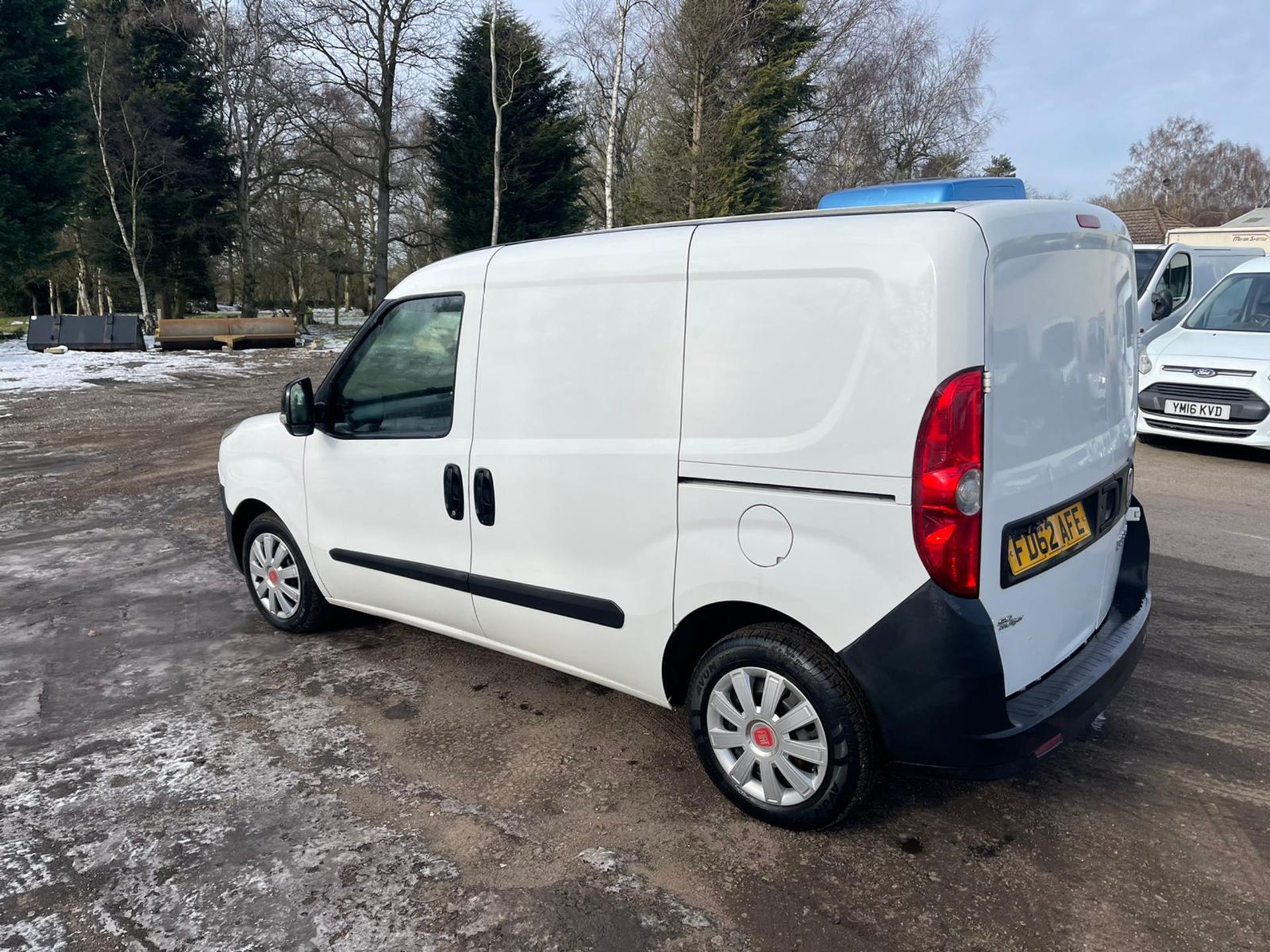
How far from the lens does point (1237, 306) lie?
976 cm

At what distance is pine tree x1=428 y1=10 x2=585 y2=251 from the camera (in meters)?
32.0

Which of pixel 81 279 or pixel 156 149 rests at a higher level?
pixel 156 149

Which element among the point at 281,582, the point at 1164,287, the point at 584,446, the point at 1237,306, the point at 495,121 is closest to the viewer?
the point at 584,446

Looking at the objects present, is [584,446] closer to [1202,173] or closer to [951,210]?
[951,210]

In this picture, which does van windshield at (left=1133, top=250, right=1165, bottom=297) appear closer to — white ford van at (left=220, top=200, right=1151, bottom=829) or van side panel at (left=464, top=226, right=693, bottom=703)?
white ford van at (left=220, top=200, right=1151, bottom=829)

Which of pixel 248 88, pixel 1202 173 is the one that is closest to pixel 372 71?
pixel 248 88

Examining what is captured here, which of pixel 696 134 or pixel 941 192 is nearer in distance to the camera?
pixel 941 192

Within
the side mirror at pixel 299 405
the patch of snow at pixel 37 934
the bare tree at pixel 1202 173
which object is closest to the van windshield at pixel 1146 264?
the side mirror at pixel 299 405

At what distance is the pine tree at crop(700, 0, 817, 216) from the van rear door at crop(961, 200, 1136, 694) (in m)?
24.4

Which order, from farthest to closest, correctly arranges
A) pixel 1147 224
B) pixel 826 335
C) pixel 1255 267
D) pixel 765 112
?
pixel 1147 224, pixel 765 112, pixel 1255 267, pixel 826 335

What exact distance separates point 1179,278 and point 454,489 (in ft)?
40.6

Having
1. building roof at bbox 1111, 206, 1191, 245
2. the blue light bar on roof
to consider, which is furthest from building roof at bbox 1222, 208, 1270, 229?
the blue light bar on roof

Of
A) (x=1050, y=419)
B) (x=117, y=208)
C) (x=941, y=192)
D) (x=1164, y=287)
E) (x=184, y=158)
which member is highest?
(x=184, y=158)

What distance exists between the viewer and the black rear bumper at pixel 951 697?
2.43 m
